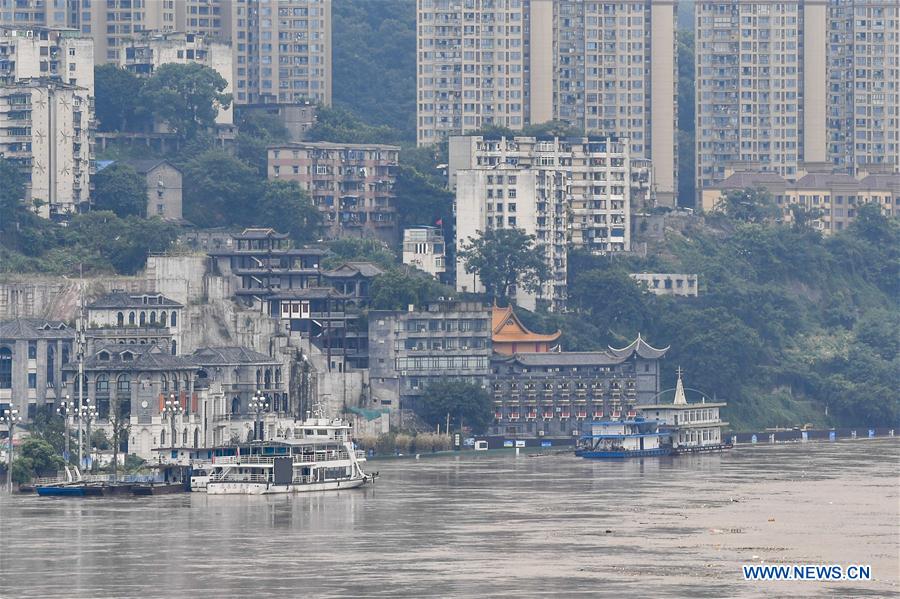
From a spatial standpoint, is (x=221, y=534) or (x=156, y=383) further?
(x=156, y=383)

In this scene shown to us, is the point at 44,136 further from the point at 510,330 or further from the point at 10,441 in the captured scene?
the point at 10,441

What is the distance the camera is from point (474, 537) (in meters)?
118

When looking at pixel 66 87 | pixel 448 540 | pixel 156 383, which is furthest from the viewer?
pixel 66 87

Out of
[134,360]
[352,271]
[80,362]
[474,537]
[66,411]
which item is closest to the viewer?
[474,537]

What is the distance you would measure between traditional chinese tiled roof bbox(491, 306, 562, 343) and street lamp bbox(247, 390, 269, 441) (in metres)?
25.4

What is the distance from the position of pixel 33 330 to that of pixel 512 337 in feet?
130

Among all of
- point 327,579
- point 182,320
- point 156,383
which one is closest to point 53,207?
point 182,320

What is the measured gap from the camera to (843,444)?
195 m

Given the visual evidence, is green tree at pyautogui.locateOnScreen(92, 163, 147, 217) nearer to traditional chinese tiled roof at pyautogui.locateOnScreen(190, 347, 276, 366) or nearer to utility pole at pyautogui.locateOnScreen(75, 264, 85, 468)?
utility pole at pyautogui.locateOnScreen(75, 264, 85, 468)

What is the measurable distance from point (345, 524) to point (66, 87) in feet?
255

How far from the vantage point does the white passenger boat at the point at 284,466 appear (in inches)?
5650

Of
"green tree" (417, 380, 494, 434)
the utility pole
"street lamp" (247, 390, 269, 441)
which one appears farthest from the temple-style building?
the utility pole

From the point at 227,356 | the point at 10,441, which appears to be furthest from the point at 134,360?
the point at 10,441

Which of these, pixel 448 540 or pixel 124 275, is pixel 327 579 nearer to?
pixel 448 540
